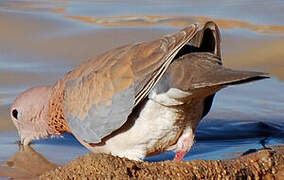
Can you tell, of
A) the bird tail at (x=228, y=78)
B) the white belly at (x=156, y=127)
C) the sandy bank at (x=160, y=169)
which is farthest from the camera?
the white belly at (x=156, y=127)

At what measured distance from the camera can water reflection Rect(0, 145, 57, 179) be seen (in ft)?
22.3

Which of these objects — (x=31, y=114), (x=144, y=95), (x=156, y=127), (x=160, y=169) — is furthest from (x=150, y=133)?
(x=160, y=169)

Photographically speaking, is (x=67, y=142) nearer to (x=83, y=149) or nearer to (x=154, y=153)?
(x=83, y=149)

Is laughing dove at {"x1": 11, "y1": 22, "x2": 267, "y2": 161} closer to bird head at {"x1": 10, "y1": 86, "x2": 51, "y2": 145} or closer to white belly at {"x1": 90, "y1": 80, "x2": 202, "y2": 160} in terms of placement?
white belly at {"x1": 90, "y1": 80, "x2": 202, "y2": 160}

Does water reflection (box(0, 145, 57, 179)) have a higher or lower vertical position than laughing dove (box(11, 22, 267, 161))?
lower

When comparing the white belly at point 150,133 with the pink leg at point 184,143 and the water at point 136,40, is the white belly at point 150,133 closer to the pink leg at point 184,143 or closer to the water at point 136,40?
the pink leg at point 184,143

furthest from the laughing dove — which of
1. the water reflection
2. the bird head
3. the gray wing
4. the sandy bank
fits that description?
the sandy bank

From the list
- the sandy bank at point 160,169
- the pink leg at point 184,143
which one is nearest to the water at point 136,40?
the pink leg at point 184,143

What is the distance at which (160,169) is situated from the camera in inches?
194

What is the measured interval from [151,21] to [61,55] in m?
1.58

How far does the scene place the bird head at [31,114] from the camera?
7.53 m

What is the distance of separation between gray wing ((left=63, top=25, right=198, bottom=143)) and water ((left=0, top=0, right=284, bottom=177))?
43 centimetres

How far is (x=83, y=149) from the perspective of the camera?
24.9ft

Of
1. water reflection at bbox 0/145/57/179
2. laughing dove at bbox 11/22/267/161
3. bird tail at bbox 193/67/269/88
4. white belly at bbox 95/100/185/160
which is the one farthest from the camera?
water reflection at bbox 0/145/57/179
